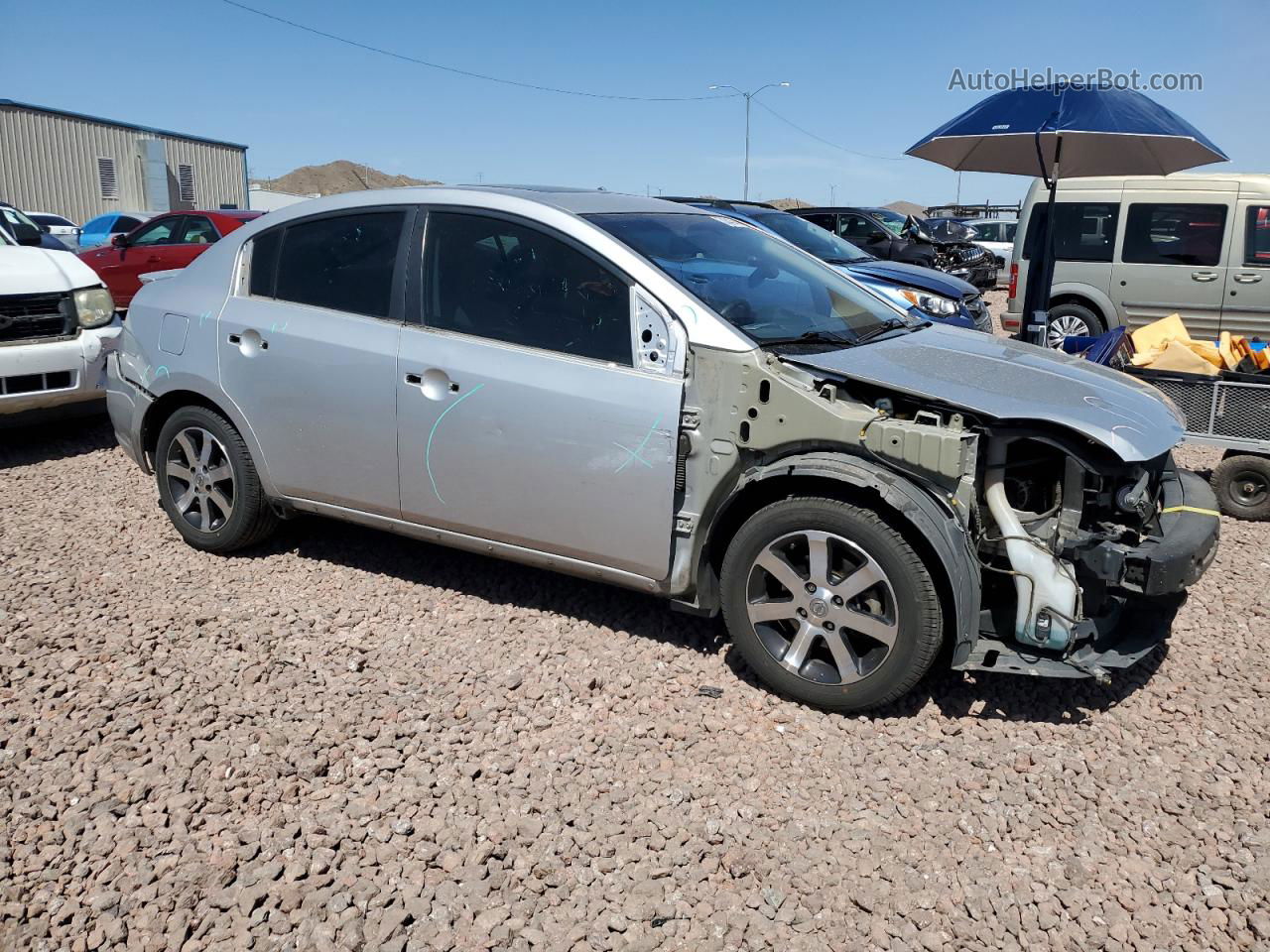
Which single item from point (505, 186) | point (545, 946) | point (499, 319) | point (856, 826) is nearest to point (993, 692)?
point (856, 826)

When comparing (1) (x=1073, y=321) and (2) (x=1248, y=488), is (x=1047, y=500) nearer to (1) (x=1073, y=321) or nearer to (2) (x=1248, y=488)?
(2) (x=1248, y=488)

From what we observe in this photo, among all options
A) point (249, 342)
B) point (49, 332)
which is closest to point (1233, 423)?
point (249, 342)

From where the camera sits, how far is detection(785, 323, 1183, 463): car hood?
3.29m

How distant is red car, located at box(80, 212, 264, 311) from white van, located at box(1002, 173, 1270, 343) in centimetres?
1026

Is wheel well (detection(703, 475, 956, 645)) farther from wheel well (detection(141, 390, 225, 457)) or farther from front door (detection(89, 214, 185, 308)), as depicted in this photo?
front door (detection(89, 214, 185, 308))

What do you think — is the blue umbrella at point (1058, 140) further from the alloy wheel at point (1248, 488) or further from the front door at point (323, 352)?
the front door at point (323, 352)

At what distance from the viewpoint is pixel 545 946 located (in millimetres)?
2514

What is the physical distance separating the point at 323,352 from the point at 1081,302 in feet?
30.6

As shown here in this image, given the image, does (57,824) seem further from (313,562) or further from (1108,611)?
(1108,611)

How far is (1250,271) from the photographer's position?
33.1ft

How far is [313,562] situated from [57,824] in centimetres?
211

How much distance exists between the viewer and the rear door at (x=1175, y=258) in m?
10.2

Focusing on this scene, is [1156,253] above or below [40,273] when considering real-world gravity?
above

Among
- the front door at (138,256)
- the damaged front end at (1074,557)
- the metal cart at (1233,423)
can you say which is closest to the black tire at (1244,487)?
the metal cart at (1233,423)
